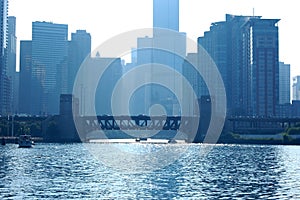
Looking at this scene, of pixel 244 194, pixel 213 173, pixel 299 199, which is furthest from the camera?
pixel 213 173

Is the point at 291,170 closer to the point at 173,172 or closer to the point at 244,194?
the point at 173,172

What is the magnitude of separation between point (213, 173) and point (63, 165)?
24309mm

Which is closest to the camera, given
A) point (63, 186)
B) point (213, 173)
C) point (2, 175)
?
point (63, 186)

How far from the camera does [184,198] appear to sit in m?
50.3

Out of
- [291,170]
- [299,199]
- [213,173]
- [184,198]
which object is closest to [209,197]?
[184,198]

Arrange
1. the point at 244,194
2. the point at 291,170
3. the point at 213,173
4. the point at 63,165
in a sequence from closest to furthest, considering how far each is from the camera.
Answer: the point at 244,194, the point at 213,173, the point at 291,170, the point at 63,165

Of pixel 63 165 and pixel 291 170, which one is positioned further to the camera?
pixel 63 165

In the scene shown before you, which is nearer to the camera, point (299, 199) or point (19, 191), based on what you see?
point (299, 199)

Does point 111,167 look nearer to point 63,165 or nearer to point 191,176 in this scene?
point 63,165

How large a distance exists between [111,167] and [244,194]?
35063mm

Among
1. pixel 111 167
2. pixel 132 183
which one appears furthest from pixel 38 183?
pixel 111 167

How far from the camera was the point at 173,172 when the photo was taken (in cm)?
7756

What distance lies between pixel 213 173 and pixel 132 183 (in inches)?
730

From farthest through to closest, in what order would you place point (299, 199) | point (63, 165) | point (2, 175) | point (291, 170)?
point (63, 165) < point (291, 170) < point (2, 175) < point (299, 199)
